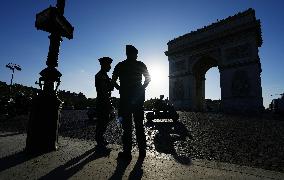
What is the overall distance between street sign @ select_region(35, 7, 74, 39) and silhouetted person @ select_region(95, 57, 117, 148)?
0.83 metres

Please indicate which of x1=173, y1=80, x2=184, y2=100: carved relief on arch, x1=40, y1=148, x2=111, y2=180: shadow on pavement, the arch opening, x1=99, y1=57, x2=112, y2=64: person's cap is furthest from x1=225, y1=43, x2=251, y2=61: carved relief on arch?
x1=40, y1=148, x2=111, y2=180: shadow on pavement

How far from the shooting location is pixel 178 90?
2800cm

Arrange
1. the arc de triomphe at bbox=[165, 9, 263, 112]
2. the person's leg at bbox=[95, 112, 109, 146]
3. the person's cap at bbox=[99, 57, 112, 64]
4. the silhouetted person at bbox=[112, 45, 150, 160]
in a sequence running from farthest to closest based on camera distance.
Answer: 1. the arc de triomphe at bbox=[165, 9, 263, 112]
2. the person's cap at bbox=[99, 57, 112, 64]
3. the person's leg at bbox=[95, 112, 109, 146]
4. the silhouetted person at bbox=[112, 45, 150, 160]

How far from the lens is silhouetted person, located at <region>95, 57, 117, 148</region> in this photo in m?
3.97

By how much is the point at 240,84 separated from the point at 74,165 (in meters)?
23.1

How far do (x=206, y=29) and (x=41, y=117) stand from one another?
2607 centimetres

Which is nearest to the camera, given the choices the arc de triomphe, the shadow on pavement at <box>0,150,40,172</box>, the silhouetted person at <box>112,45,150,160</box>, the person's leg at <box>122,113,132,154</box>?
the shadow on pavement at <box>0,150,40,172</box>

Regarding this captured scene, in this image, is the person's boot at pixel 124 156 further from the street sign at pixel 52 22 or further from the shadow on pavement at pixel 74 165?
the street sign at pixel 52 22

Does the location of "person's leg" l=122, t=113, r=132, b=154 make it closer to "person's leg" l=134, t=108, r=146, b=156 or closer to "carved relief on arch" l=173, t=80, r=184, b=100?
"person's leg" l=134, t=108, r=146, b=156

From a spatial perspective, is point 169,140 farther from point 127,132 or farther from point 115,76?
point 115,76

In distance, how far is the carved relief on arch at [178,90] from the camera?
90.9 feet

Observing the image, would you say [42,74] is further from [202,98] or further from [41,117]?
[202,98]

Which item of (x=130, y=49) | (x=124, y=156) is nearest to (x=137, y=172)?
(x=124, y=156)

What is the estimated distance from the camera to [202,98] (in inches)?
1166
